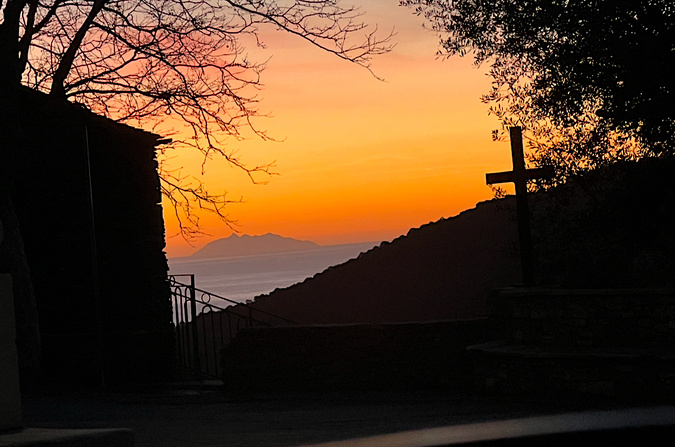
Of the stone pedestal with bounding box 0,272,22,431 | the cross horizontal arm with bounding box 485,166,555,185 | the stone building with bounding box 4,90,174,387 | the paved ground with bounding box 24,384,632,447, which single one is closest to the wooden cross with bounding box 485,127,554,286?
the cross horizontal arm with bounding box 485,166,555,185

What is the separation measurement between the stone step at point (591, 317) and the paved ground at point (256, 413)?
1.02m

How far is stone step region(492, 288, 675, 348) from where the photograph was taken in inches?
414

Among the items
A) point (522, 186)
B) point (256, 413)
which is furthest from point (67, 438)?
point (522, 186)

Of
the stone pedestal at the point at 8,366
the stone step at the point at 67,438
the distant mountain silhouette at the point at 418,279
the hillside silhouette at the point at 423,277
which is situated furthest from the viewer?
the distant mountain silhouette at the point at 418,279

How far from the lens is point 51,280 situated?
533 inches

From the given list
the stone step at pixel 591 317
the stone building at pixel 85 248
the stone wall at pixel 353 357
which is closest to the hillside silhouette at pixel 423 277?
the stone wall at pixel 353 357

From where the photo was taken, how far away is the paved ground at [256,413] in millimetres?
7194

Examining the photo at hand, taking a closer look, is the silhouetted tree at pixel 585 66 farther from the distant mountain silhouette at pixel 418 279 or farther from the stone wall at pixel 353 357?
the distant mountain silhouette at pixel 418 279

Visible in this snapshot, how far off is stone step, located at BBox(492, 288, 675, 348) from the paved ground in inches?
40.0

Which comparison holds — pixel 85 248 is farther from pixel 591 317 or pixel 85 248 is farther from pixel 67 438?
pixel 67 438

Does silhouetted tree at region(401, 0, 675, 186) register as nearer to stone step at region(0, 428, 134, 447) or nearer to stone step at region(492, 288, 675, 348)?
stone step at region(492, 288, 675, 348)

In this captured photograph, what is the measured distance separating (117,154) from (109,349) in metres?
3.24

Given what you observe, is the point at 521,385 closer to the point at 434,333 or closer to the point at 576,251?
the point at 434,333

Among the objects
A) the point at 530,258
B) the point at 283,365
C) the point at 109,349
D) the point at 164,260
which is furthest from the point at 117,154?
the point at 530,258
